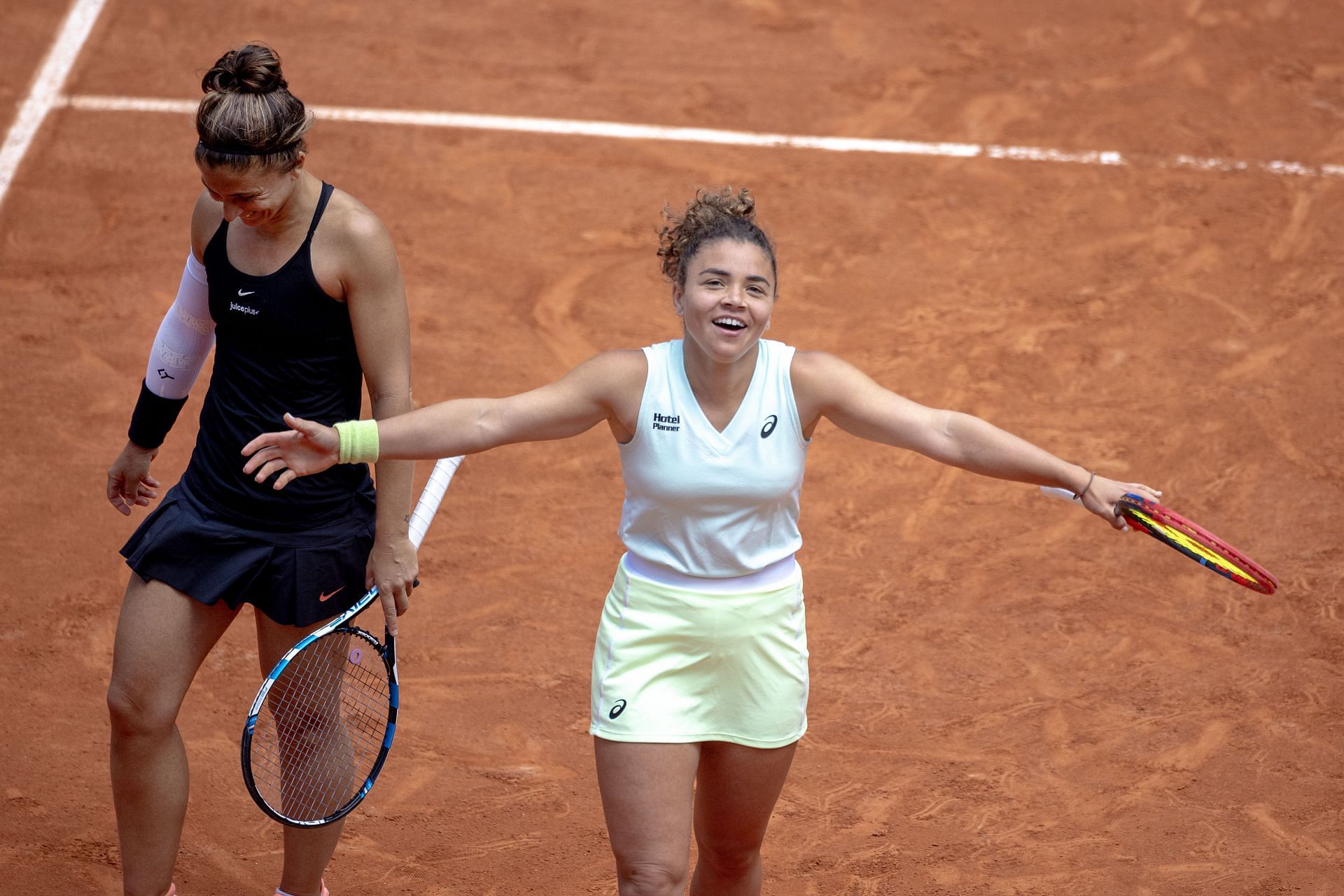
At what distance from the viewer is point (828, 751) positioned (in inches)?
212

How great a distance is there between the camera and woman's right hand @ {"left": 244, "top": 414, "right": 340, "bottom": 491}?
3404 millimetres

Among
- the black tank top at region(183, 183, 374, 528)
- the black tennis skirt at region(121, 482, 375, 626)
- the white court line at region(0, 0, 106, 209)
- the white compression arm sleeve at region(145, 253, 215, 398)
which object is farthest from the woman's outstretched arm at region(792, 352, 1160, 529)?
the white court line at region(0, 0, 106, 209)

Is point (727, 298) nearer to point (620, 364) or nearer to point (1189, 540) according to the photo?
point (620, 364)

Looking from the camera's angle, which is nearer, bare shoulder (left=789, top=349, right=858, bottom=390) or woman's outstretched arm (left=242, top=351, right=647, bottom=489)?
woman's outstretched arm (left=242, top=351, right=647, bottom=489)

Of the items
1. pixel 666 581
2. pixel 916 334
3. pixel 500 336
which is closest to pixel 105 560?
pixel 500 336

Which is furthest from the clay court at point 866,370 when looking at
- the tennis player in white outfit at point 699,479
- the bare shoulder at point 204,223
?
the bare shoulder at point 204,223

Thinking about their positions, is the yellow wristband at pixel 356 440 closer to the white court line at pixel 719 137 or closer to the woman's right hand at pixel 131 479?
the woman's right hand at pixel 131 479

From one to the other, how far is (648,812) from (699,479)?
30.5 inches

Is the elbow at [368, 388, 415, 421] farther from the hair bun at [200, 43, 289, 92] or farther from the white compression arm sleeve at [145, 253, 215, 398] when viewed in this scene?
the hair bun at [200, 43, 289, 92]

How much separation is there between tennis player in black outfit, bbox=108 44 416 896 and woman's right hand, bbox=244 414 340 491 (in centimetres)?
34

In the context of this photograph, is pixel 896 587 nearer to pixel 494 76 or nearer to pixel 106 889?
pixel 106 889

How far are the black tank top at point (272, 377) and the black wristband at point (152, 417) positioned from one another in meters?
0.28

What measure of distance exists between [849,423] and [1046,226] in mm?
5320

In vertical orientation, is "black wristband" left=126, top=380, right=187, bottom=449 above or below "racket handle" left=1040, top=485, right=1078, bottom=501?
below
